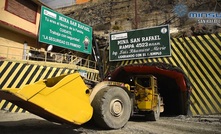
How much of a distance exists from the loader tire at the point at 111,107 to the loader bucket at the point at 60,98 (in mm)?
463

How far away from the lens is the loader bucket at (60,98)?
4.66 meters

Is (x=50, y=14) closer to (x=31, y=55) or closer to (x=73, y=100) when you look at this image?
(x=31, y=55)

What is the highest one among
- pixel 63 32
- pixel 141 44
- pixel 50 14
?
pixel 50 14

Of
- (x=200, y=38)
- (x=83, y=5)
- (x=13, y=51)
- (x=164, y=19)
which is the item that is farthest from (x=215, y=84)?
(x=83, y=5)

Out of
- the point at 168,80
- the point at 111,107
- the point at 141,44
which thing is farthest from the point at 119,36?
the point at 111,107

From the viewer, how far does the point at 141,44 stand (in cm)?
1703

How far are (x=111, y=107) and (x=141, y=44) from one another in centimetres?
1132

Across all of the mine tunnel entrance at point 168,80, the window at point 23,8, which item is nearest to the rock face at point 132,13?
the window at point 23,8

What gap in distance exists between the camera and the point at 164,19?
2961 centimetres

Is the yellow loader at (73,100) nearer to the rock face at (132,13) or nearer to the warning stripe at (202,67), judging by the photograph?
the warning stripe at (202,67)

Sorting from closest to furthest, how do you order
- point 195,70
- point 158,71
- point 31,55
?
point 158,71
point 195,70
point 31,55

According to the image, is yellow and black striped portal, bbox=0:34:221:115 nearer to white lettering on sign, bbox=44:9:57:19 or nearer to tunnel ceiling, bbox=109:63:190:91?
tunnel ceiling, bbox=109:63:190:91

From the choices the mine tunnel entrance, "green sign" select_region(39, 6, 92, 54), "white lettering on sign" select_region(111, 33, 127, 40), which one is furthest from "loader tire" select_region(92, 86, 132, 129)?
"white lettering on sign" select_region(111, 33, 127, 40)

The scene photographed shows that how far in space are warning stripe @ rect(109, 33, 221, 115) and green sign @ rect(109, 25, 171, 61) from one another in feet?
3.19
